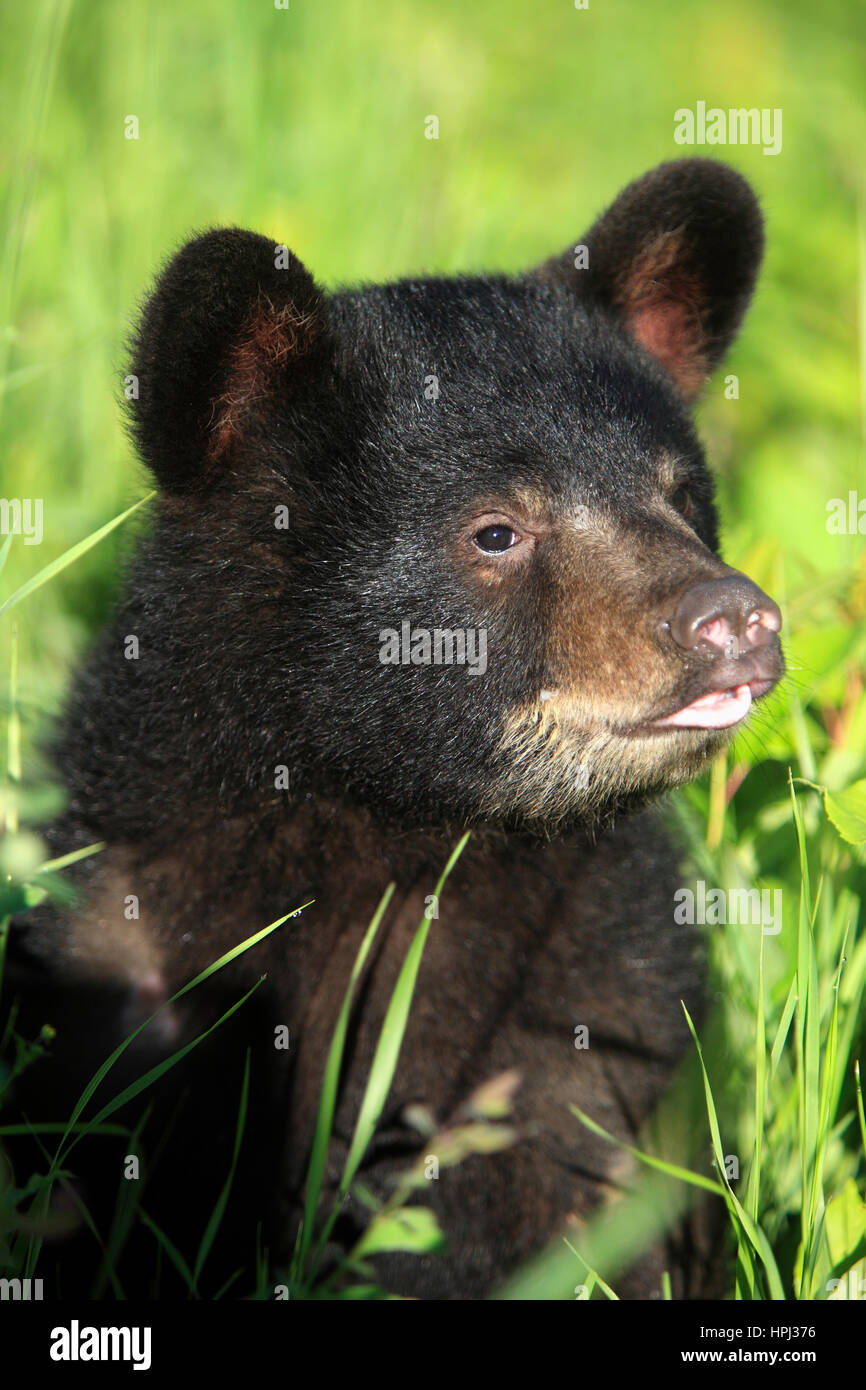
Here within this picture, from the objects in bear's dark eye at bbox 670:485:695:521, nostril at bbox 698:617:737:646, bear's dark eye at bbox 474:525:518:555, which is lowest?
nostril at bbox 698:617:737:646

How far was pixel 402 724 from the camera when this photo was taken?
3.14 metres

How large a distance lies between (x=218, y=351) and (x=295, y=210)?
3997 mm

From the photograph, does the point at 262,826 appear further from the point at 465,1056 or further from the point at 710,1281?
the point at 710,1281

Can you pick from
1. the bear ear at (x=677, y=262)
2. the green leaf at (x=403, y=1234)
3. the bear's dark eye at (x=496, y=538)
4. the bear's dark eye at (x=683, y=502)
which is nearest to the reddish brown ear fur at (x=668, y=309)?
the bear ear at (x=677, y=262)

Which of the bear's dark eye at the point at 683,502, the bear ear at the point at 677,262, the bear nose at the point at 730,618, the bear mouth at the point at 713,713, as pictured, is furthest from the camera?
the bear ear at the point at 677,262

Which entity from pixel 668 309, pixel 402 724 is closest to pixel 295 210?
pixel 668 309

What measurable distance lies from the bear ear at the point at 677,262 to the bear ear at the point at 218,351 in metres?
1.09

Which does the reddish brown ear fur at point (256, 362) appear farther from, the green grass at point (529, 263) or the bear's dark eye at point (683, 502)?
the bear's dark eye at point (683, 502)

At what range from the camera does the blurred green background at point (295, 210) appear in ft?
17.8

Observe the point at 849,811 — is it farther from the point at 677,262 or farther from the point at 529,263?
the point at 529,263

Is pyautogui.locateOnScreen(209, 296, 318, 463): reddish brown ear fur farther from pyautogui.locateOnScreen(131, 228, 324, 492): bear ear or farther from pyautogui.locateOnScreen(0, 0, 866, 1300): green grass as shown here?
pyautogui.locateOnScreen(0, 0, 866, 1300): green grass

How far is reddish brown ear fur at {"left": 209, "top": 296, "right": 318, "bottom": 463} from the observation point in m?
3.14

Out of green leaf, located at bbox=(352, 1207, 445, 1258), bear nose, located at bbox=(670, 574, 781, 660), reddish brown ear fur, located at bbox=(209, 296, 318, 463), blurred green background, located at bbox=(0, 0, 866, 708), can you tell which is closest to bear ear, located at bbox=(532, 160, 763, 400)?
blurred green background, located at bbox=(0, 0, 866, 708)

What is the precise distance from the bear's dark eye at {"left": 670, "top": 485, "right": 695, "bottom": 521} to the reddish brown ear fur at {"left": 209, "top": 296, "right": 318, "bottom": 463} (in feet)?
3.23
